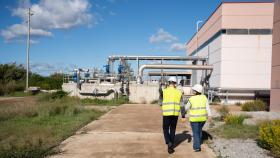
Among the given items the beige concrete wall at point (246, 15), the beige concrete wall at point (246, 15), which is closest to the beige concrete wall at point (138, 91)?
the beige concrete wall at point (246, 15)

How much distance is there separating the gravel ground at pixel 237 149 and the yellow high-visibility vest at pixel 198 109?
910 millimetres

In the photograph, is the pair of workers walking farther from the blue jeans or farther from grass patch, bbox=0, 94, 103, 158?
grass patch, bbox=0, 94, 103, 158

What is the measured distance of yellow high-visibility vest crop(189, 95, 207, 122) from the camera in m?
9.05

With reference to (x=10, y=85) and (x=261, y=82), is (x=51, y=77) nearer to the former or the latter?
(x=10, y=85)

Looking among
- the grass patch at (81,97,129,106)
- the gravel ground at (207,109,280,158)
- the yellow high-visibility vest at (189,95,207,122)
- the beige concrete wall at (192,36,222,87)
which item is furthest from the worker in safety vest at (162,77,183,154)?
the beige concrete wall at (192,36,222,87)

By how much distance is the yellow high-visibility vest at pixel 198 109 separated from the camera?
9047mm

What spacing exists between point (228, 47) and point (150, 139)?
888 inches

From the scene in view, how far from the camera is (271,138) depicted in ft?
27.7

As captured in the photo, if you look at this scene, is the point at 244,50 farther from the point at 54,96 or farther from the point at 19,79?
the point at 19,79

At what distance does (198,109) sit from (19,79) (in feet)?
145

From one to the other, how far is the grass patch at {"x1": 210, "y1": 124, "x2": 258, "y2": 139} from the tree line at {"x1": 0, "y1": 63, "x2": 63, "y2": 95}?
33433mm

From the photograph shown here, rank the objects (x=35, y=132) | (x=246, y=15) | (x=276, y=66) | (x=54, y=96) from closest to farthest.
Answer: (x=35, y=132)
(x=276, y=66)
(x=54, y=96)
(x=246, y=15)

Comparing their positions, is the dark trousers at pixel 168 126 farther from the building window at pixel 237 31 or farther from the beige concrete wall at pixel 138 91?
the building window at pixel 237 31

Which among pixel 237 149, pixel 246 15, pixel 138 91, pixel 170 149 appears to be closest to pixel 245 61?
pixel 246 15
